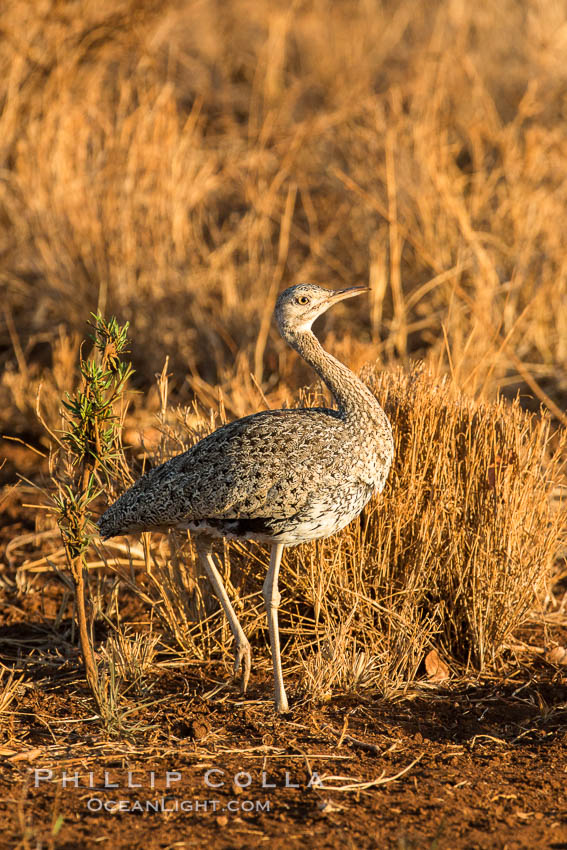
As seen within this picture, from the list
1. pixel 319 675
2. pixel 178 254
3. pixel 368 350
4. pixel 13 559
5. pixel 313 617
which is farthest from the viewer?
pixel 178 254

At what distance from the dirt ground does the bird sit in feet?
0.92

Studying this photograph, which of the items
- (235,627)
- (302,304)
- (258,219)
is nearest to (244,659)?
(235,627)

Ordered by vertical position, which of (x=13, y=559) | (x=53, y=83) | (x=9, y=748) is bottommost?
(x=13, y=559)

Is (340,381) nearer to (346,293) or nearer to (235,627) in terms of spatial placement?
(346,293)

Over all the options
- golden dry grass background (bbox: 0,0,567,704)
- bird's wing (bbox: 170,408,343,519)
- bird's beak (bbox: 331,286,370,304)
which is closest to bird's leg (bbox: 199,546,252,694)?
bird's wing (bbox: 170,408,343,519)

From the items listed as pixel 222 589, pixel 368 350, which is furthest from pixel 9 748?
pixel 368 350

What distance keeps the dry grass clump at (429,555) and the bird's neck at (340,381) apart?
1.01ft

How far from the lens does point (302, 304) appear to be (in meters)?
3.61

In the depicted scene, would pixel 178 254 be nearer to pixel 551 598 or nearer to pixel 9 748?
pixel 551 598

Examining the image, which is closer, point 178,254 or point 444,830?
point 444,830

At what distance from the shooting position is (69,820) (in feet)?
8.68

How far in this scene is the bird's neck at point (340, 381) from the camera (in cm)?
343

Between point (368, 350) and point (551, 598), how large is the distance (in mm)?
1817

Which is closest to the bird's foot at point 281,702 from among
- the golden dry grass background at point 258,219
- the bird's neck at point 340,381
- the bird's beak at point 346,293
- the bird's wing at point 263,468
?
the bird's wing at point 263,468
